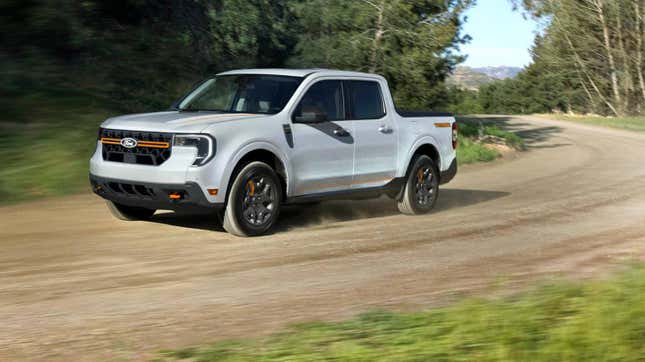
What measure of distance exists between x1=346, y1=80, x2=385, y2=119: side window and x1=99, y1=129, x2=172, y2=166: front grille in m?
2.77

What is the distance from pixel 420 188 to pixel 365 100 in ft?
5.40

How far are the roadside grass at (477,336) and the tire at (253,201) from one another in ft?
11.7

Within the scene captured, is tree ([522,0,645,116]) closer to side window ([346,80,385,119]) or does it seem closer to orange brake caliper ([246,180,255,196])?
side window ([346,80,385,119])

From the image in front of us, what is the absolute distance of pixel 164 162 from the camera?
9.43 metres

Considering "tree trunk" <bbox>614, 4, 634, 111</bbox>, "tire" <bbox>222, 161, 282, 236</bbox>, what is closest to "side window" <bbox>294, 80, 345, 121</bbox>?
"tire" <bbox>222, 161, 282, 236</bbox>

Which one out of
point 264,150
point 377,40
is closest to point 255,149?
point 264,150

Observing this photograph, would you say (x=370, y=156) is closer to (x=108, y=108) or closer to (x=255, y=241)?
(x=255, y=241)

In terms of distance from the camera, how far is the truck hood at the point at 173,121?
9.47m

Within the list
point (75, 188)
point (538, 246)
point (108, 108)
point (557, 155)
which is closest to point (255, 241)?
point (538, 246)

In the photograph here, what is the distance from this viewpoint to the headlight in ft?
30.6

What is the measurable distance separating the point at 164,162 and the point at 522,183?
383 inches

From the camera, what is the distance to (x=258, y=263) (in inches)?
336

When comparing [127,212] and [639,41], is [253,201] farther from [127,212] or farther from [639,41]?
[639,41]

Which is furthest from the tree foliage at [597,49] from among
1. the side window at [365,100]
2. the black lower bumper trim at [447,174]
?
the side window at [365,100]
